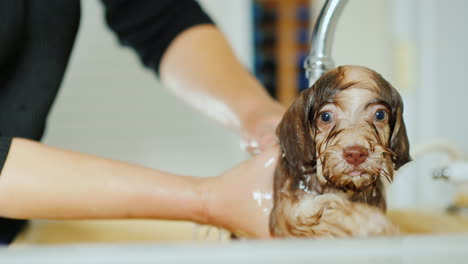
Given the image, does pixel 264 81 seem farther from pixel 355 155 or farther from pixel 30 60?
pixel 355 155

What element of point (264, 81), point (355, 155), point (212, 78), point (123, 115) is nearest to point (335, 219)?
point (355, 155)

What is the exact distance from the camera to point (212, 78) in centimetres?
48

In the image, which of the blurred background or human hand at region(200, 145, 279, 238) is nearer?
human hand at region(200, 145, 279, 238)

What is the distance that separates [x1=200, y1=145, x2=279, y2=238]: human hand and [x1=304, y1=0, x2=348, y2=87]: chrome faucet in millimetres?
51

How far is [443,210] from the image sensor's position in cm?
52

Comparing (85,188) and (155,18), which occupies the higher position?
(155,18)

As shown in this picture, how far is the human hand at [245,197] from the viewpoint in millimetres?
283

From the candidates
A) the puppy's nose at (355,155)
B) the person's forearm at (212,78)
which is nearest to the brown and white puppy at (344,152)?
the puppy's nose at (355,155)

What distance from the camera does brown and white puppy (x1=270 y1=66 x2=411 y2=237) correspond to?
0.77 ft

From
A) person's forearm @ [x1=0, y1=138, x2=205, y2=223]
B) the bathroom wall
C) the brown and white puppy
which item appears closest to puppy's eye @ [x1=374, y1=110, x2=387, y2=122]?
the brown and white puppy

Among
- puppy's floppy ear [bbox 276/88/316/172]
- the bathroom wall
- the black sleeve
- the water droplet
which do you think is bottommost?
the bathroom wall

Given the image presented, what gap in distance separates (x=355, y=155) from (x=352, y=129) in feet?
0.04

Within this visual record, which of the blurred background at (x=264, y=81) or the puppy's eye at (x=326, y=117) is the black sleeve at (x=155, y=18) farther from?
the puppy's eye at (x=326, y=117)

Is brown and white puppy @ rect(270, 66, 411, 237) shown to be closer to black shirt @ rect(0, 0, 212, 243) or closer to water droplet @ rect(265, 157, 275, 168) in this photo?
water droplet @ rect(265, 157, 275, 168)
